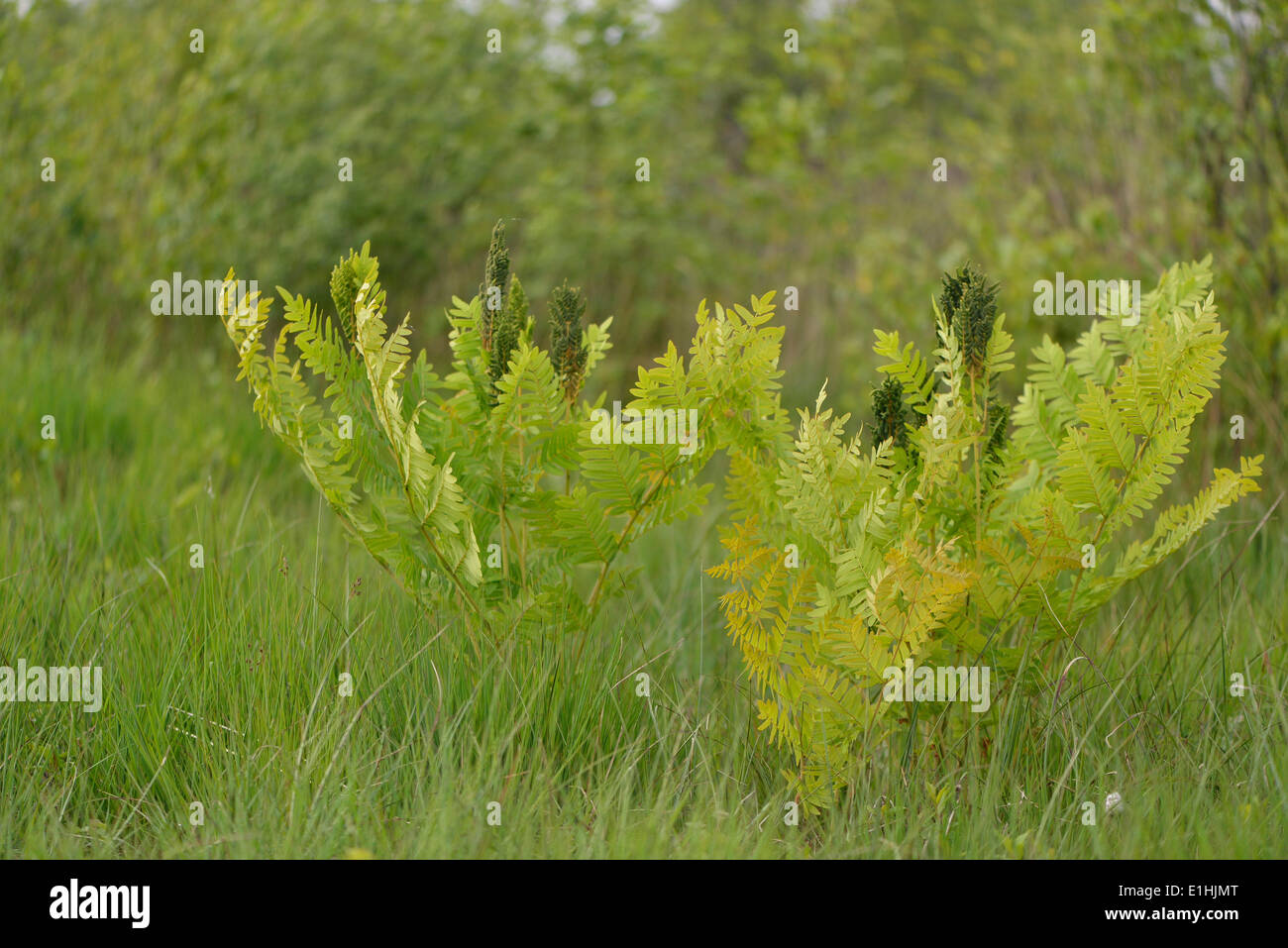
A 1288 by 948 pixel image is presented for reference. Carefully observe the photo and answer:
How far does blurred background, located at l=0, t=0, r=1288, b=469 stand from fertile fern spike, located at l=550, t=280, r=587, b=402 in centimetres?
351

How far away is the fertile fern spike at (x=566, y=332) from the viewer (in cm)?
265

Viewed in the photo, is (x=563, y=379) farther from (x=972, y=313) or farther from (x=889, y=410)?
(x=972, y=313)

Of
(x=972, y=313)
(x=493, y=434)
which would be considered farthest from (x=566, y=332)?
(x=972, y=313)

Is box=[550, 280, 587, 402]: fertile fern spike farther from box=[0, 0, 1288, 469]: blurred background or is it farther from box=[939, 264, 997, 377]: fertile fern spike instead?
box=[0, 0, 1288, 469]: blurred background

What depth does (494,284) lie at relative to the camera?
260 cm

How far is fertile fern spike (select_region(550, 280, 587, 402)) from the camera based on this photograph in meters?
2.65

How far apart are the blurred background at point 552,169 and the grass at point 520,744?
297 centimetres

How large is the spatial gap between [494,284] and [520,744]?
1.04m

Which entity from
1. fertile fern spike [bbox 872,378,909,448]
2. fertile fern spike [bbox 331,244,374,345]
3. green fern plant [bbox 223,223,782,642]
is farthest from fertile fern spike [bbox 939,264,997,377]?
fertile fern spike [bbox 331,244,374,345]

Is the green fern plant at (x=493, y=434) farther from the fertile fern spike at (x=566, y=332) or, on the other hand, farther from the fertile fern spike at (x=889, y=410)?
the fertile fern spike at (x=889, y=410)

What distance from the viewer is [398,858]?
217 cm

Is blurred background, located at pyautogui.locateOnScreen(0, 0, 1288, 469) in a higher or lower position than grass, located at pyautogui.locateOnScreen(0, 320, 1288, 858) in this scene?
higher

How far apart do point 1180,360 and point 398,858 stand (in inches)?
74.6

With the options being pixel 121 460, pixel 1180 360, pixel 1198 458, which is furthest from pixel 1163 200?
pixel 121 460
